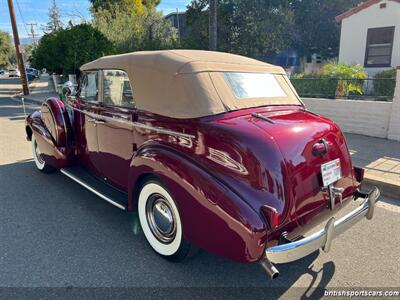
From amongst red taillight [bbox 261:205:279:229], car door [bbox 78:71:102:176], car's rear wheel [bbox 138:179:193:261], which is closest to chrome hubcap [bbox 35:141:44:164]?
car door [bbox 78:71:102:176]

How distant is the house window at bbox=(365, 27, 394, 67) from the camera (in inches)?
531

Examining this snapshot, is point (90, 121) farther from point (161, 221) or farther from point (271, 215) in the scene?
point (271, 215)

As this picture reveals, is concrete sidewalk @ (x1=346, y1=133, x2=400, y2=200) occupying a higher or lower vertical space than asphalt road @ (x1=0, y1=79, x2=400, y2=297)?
higher

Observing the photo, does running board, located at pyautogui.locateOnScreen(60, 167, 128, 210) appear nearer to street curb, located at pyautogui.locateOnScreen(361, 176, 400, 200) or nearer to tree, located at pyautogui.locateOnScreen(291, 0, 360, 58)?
street curb, located at pyautogui.locateOnScreen(361, 176, 400, 200)

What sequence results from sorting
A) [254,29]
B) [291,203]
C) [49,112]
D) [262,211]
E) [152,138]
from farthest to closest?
[254,29], [49,112], [152,138], [291,203], [262,211]

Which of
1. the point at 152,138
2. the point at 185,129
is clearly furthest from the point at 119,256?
the point at 185,129

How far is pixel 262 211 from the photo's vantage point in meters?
2.27

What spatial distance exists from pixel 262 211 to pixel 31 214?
302 cm

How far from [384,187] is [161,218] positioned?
3209mm

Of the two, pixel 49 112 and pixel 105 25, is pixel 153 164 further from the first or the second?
pixel 105 25

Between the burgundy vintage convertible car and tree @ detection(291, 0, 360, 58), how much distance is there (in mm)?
21086

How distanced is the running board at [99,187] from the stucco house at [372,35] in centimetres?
1356

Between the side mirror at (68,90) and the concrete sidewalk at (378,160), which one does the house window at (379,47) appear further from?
the side mirror at (68,90)

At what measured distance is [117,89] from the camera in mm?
3598
